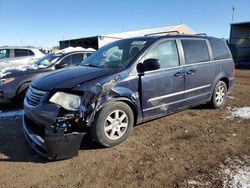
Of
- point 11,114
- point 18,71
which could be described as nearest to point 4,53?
point 18,71

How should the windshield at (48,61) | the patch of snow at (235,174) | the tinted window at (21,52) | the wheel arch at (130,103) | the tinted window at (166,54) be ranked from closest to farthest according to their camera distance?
the patch of snow at (235,174)
the wheel arch at (130,103)
the tinted window at (166,54)
the windshield at (48,61)
the tinted window at (21,52)

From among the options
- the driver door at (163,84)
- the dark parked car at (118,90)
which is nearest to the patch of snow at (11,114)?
the dark parked car at (118,90)

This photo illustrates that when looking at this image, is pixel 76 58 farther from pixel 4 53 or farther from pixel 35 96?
pixel 4 53

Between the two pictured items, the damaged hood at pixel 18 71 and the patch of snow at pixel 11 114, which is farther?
the damaged hood at pixel 18 71

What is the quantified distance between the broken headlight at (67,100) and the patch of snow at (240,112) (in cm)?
373

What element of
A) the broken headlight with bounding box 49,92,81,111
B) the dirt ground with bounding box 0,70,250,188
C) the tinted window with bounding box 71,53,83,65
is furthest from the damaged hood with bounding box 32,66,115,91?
the tinted window with bounding box 71,53,83,65

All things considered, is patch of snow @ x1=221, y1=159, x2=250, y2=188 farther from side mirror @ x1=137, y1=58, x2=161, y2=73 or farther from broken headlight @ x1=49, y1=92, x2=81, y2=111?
broken headlight @ x1=49, y1=92, x2=81, y2=111

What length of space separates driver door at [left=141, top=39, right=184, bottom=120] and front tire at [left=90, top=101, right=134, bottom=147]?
0.43 meters

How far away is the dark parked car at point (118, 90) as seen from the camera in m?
4.14

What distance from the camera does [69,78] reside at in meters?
4.59

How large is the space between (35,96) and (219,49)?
4481 mm

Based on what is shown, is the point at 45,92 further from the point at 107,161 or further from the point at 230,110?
the point at 230,110

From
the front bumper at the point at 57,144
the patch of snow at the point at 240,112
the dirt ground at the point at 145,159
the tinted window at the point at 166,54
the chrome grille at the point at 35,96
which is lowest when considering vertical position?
the dirt ground at the point at 145,159

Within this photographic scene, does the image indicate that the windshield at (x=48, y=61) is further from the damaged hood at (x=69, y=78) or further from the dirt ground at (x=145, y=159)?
the damaged hood at (x=69, y=78)
